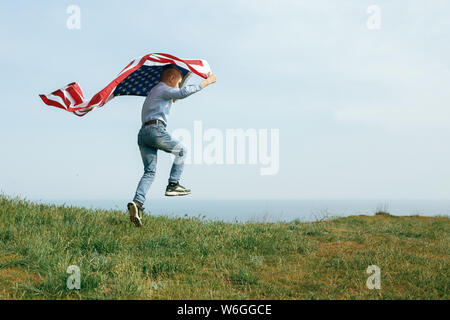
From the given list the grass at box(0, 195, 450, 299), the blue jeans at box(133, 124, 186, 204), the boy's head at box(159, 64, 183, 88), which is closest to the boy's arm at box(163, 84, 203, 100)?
the boy's head at box(159, 64, 183, 88)

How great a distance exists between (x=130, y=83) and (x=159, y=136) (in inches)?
64.9

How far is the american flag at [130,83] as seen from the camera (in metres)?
7.45

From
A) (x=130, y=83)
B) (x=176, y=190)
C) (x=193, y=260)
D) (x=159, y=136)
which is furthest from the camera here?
(x=130, y=83)

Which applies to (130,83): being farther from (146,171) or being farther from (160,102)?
(146,171)

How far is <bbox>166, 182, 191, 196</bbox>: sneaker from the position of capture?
7.30 m

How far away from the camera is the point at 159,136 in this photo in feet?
23.7

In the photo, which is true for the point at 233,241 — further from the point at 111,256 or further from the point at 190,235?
the point at 111,256

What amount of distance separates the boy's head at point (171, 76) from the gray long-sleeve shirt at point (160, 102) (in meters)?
0.16

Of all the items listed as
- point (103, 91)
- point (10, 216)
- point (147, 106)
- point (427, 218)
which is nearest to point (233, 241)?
point (147, 106)

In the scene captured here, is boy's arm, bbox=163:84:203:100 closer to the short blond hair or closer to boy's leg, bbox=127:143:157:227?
the short blond hair

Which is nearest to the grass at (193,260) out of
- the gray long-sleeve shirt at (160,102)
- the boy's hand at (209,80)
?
the gray long-sleeve shirt at (160,102)

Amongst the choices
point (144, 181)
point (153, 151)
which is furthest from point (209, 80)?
point (144, 181)

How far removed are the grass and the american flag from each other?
223 cm
